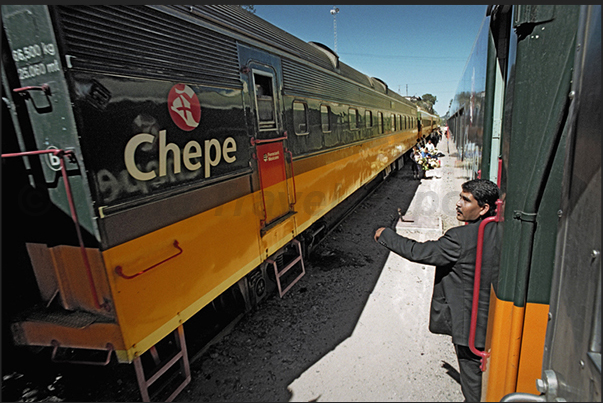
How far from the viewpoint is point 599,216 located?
1.08 metres

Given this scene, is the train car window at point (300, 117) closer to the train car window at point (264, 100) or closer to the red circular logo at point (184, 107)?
the train car window at point (264, 100)

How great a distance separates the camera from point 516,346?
1726 mm

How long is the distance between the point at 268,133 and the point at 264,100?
1.27 ft

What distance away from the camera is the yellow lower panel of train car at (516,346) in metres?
1.67

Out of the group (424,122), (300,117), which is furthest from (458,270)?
(424,122)

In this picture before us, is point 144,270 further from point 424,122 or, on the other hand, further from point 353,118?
point 424,122

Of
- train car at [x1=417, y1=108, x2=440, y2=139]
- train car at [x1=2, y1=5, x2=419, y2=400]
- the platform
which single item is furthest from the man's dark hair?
train car at [x1=417, y1=108, x2=440, y2=139]

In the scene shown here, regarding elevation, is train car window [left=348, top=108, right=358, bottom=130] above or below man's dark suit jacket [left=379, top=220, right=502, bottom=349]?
above

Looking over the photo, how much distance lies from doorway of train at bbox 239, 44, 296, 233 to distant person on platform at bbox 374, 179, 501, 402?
6.12 ft

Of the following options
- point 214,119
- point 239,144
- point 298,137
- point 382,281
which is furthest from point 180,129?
point 382,281

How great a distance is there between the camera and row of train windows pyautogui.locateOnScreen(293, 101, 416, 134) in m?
4.78

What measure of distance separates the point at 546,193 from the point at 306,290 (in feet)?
12.7

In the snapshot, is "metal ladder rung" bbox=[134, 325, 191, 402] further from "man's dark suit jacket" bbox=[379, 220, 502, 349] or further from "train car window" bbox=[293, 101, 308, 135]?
"train car window" bbox=[293, 101, 308, 135]

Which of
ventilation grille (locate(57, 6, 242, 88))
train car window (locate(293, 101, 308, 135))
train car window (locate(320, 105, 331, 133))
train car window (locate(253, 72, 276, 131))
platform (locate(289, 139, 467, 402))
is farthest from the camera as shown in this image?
train car window (locate(320, 105, 331, 133))
